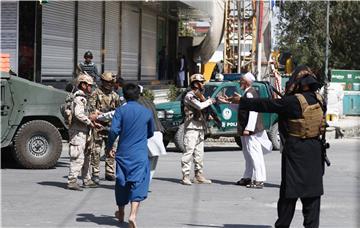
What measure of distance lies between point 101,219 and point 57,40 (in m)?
12.4

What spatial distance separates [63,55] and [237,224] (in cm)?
1335

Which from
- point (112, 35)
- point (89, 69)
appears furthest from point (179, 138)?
point (112, 35)

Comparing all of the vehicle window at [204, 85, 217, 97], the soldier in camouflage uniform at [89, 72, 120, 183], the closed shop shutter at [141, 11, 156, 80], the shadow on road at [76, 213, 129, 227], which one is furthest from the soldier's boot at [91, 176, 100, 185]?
the closed shop shutter at [141, 11, 156, 80]

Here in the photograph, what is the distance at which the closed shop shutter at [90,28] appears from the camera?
72.4ft

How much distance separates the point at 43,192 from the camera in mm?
10625

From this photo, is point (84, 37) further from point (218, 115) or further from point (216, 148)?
point (218, 115)

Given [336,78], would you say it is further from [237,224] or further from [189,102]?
[237,224]

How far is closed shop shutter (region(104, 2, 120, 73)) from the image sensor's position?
80.7 feet

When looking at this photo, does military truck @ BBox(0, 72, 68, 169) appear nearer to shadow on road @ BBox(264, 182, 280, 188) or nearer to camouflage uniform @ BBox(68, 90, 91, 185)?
camouflage uniform @ BBox(68, 90, 91, 185)

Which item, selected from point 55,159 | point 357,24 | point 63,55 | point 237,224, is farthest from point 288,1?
point 237,224

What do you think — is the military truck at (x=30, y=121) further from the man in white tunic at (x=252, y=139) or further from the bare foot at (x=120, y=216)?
the bare foot at (x=120, y=216)

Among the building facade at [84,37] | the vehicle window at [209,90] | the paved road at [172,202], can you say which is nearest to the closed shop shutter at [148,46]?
the building facade at [84,37]

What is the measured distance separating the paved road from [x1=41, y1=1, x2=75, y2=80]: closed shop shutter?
21.6 feet

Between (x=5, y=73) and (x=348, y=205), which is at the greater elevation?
(x=5, y=73)
